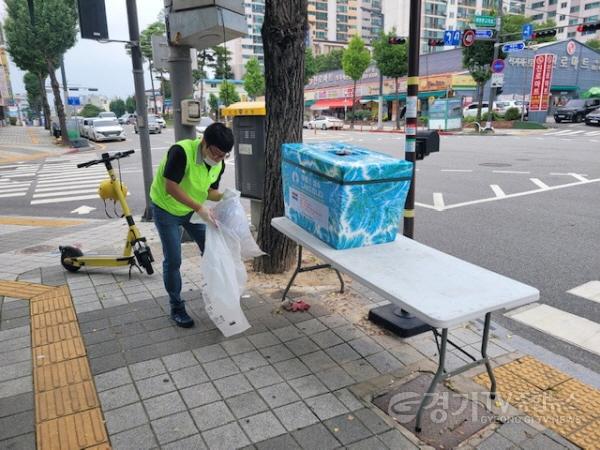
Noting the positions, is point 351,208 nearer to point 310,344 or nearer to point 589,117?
point 310,344

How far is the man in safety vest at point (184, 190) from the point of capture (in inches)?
132

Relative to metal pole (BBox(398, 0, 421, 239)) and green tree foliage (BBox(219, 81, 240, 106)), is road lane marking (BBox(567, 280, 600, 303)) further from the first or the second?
green tree foliage (BBox(219, 81, 240, 106))

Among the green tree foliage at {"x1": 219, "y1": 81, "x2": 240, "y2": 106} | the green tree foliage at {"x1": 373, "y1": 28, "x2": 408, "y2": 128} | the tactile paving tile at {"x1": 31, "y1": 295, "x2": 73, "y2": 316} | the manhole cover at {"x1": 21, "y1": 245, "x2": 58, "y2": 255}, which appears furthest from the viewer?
the green tree foliage at {"x1": 373, "y1": 28, "x2": 408, "y2": 128}

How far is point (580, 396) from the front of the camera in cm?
292

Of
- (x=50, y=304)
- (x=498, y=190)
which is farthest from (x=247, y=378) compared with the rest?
(x=498, y=190)

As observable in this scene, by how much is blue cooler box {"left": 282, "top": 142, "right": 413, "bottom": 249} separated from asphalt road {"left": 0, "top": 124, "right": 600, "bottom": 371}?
1.78 m

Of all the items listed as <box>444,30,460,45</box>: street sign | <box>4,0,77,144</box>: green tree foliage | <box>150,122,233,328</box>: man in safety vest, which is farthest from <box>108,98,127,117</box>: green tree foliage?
<box>150,122,233,328</box>: man in safety vest

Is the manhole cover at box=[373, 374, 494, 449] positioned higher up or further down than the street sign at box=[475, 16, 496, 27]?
Answer: further down

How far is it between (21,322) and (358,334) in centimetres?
290

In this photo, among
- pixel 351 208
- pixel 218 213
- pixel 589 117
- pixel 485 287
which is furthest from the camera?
pixel 589 117

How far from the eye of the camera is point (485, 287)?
2.62m

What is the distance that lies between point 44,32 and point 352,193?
26686 millimetres

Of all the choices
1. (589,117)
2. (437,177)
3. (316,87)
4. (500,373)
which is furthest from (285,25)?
(316,87)

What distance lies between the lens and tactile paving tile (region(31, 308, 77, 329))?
3.96 meters
